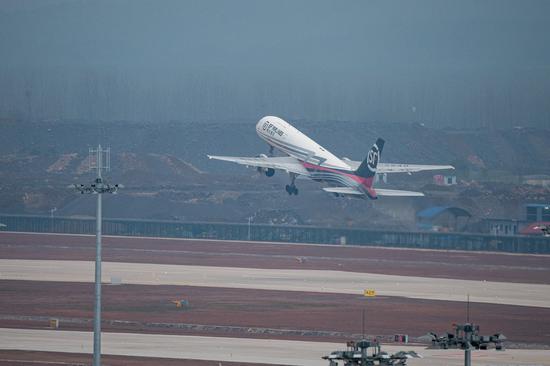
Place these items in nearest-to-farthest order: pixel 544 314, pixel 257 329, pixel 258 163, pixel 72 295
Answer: pixel 257 329, pixel 544 314, pixel 72 295, pixel 258 163

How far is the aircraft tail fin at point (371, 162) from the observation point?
130 m

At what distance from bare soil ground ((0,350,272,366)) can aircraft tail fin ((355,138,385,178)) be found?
214ft

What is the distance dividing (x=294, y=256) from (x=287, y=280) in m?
26.4

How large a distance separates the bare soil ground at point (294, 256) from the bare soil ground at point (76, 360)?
51170 millimetres

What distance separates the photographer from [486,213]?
17325 cm

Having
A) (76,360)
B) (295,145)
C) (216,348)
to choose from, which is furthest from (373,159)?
(76,360)

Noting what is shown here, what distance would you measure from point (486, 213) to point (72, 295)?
3465 inches

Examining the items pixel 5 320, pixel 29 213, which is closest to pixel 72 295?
pixel 5 320

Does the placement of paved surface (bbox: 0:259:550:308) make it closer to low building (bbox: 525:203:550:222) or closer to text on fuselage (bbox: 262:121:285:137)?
text on fuselage (bbox: 262:121:285:137)

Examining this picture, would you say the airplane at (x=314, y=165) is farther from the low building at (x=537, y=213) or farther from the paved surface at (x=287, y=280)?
the low building at (x=537, y=213)

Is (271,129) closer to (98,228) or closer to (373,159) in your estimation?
(373,159)

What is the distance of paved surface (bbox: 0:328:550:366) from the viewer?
68.2 meters

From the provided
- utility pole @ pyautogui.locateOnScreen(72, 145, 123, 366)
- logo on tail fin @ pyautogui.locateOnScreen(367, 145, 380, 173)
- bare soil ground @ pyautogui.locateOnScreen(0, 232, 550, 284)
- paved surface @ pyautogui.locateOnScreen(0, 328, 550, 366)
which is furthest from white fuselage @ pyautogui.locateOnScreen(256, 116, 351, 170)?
utility pole @ pyautogui.locateOnScreen(72, 145, 123, 366)

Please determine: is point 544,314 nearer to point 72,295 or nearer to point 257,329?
point 257,329
